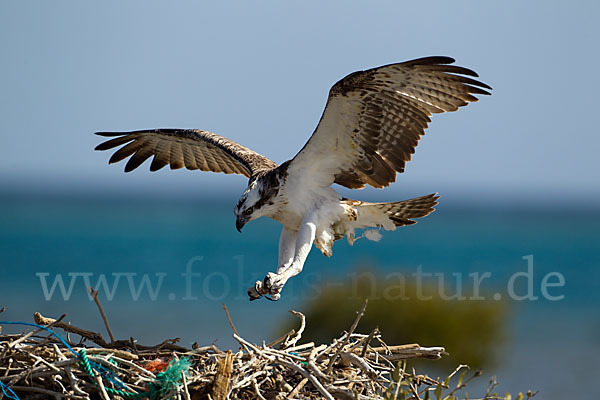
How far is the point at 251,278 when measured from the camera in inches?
1355

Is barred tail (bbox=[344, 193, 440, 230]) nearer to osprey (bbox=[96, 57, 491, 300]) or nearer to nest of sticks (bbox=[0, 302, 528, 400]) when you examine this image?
osprey (bbox=[96, 57, 491, 300])

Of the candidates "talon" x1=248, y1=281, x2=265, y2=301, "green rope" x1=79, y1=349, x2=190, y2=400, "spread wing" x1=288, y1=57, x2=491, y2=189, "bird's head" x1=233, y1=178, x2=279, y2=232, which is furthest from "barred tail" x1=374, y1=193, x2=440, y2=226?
"green rope" x1=79, y1=349, x2=190, y2=400

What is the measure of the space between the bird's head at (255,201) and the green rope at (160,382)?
1.51 m

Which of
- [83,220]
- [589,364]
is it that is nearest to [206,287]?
[589,364]

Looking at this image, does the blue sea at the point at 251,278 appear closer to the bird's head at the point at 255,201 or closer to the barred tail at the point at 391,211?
the barred tail at the point at 391,211

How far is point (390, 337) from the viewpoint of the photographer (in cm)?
1391

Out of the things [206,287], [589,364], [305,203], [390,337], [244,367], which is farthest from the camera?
[206,287]

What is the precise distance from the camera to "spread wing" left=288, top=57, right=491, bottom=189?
5738mm

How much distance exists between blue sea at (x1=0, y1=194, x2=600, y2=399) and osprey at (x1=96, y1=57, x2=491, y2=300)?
1298 millimetres

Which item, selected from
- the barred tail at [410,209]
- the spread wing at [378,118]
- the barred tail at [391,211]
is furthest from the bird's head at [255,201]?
the barred tail at [410,209]

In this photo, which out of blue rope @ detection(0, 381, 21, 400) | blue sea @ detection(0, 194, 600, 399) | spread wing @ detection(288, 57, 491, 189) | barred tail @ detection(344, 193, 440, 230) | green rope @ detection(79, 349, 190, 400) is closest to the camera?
green rope @ detection(79, 349, 190, 400)

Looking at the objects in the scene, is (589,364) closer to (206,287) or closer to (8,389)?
(206,287)

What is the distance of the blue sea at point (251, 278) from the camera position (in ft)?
73.5

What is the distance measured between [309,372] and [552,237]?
245 feet
